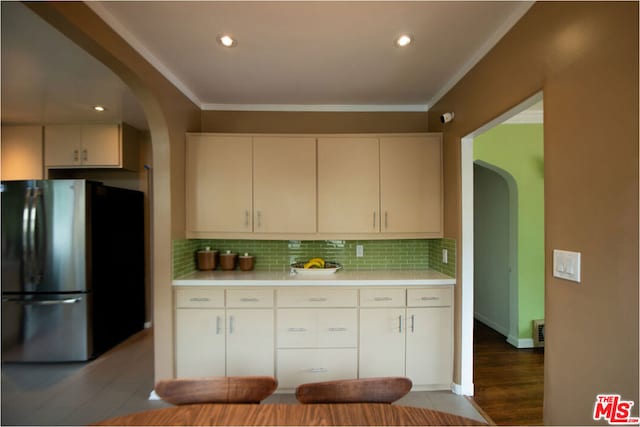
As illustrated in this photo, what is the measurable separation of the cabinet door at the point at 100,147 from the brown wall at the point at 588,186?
13.1 ft

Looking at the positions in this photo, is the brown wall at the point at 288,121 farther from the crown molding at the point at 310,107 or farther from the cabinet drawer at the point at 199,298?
the cabinet drawer at the point at 199,298

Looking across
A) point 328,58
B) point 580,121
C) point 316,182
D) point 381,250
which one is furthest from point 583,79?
point 381,250

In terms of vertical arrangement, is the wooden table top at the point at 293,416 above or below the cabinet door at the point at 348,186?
below

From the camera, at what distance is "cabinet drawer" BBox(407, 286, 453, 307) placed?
246cm

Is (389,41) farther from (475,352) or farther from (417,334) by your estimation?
(475,352)

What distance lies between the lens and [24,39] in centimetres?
187

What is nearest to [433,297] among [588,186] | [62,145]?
[588,186]

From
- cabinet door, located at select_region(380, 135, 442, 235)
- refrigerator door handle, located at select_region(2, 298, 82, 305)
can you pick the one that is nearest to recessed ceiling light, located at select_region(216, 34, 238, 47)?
cabinet door, located at select_region(380, 135, 442, 235)

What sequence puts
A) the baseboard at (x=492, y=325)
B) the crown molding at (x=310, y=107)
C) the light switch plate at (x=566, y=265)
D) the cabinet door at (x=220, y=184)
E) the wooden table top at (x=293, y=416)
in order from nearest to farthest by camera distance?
the wooden table top at (x=293, y=416) < the light switch plate at (x=566, y=265) < the cabinet door at (x=220, y=184) < the crown molding at (x=310, y=107) < the baseboard at (x=492, y=325)

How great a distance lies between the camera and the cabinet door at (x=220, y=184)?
8.78ft

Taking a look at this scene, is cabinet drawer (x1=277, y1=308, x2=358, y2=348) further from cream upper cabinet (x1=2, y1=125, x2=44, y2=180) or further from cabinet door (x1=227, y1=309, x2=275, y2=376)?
cream upper cabinet (x1=2, y1=125, x2=44, y2=180)

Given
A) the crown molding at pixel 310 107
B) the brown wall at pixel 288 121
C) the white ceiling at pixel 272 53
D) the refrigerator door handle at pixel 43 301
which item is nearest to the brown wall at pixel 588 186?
the white ceiling at pixel 272 53

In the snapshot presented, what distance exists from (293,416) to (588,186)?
1.47 m

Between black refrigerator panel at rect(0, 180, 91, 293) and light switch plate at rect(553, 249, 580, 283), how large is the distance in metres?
3.85
